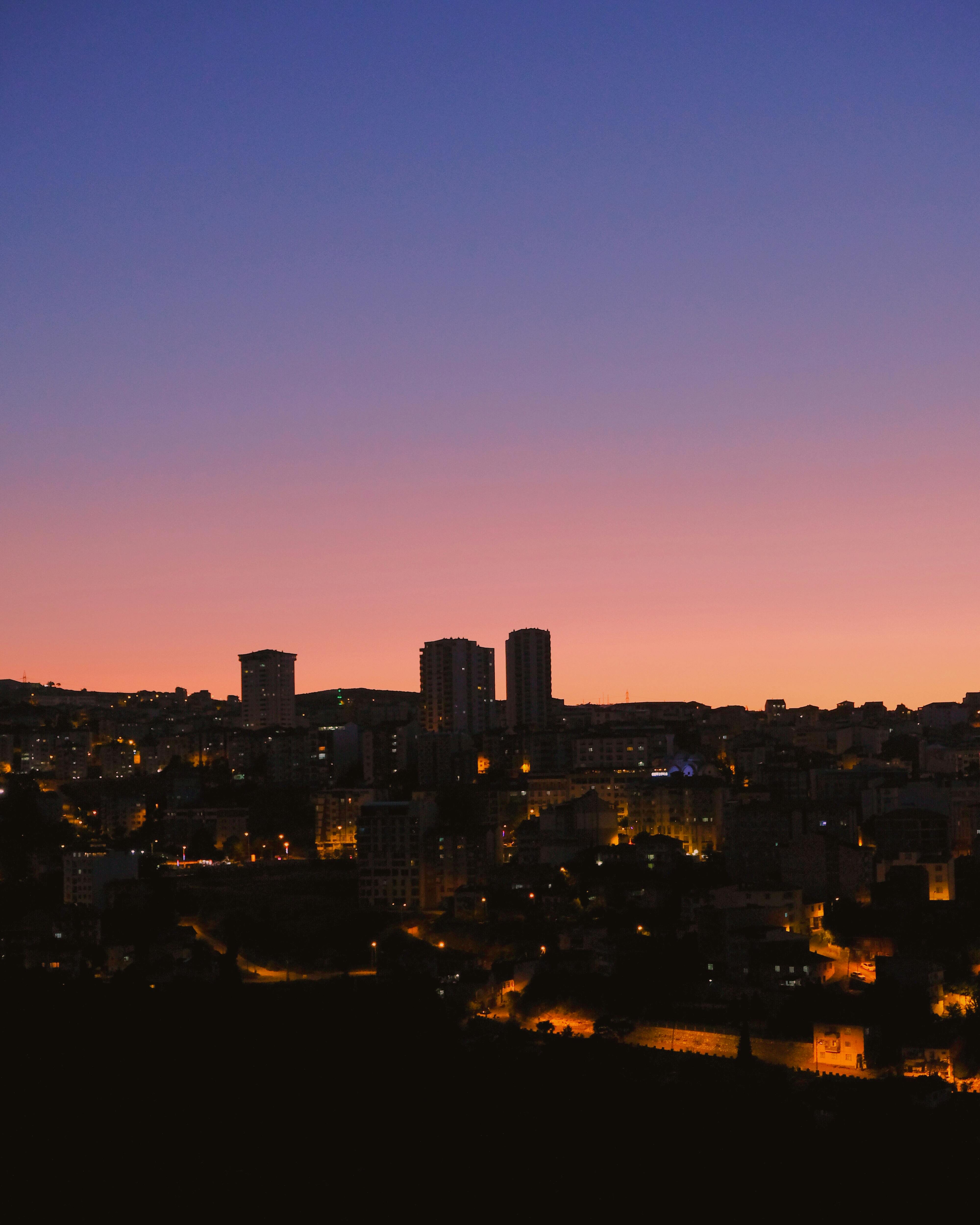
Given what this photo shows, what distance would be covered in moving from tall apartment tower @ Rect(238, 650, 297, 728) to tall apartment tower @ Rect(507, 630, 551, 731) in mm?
6966

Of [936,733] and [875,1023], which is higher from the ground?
[936,733]

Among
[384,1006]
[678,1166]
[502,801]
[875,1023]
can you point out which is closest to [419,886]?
[502,801]

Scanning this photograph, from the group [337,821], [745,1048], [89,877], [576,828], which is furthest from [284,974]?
[337,821]

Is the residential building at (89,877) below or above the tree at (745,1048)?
above

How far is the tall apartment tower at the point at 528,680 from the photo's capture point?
4206cm

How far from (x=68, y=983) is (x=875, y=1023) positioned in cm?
955

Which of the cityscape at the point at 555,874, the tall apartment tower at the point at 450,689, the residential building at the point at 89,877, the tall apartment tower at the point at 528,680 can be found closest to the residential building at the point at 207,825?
the cityscape at the point at 555,874

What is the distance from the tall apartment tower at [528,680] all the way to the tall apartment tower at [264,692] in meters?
6.97

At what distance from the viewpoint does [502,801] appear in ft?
96.8

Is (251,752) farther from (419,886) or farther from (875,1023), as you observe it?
(875,1023)

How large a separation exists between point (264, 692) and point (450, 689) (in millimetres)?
7239

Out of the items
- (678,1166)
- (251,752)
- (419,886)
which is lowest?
(678,1166)

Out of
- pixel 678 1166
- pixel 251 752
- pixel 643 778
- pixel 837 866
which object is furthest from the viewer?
pixel 251 752

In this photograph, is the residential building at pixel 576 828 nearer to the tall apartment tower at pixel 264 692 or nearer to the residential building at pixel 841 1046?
the residential building at pixel 841 1046
